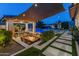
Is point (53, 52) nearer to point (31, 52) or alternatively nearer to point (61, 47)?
point (61, 47)

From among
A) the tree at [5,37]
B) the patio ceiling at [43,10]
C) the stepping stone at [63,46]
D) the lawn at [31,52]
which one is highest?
the patio ceiling at [43,10]

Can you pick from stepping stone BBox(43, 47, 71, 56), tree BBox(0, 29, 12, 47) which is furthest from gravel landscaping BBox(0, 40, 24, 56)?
stepping stone BBox(43, 47, 71, 56)

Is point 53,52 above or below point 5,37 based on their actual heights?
below

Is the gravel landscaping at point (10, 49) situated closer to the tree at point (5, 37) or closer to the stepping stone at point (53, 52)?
the tree at point (5, 37)

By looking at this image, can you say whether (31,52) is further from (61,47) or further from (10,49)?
(61,47)

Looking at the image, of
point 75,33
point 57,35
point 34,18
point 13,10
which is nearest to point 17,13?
point 13,10

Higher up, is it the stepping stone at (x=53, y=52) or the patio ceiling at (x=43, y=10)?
the patio ceiling at (x=43, y=10)

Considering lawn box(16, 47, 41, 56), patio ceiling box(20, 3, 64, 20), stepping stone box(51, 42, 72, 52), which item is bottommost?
lawn box(16, 47, 41, 56)

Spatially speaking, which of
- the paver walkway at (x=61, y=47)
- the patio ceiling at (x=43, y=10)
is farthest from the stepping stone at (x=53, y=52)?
the patio ceiling at (x=43, y=10)

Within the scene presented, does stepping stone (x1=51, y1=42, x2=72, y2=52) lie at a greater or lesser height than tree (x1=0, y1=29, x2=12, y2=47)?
lesser

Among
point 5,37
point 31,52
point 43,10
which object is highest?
point 43,10

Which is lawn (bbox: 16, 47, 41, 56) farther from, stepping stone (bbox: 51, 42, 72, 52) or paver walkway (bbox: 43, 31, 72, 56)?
stepping stone (bbox: 51, 42, 72, 52)

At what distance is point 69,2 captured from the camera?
214 cm

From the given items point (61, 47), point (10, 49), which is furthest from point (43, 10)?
point (10, 49)
